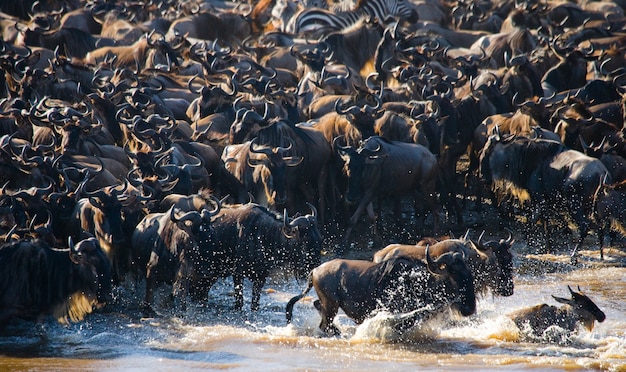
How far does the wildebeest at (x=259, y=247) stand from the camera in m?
10.2

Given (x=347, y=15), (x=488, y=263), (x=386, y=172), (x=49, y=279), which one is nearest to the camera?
(x=488, y=263)

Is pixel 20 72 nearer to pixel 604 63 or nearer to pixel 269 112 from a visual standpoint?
pixel 269 112

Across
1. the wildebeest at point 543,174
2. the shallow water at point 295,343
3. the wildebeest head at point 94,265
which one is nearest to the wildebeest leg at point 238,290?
the shallow water at point 295,343

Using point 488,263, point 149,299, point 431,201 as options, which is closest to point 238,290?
point 149,299

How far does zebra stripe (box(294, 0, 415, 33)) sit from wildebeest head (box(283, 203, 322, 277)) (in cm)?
1283

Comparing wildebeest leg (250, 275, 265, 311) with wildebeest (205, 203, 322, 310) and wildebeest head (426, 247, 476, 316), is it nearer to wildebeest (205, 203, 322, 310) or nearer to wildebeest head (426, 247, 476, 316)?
wildebeest (205, 203, 322, 310)

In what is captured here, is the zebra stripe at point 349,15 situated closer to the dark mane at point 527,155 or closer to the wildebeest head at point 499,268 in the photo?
the dark mane at point 527,155

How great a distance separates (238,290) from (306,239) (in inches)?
→ 35.3

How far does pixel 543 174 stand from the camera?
12.6 m

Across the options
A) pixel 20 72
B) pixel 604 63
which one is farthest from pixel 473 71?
pixel 20 72

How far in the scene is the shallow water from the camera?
335 inches

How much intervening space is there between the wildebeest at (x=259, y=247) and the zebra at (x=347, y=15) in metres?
12.4

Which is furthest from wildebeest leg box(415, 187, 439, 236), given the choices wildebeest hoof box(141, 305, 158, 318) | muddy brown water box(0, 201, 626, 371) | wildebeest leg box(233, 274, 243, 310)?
wildebeest hoof box(141, 305, 158, 318)

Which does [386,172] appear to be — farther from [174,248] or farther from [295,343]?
[295,343]
